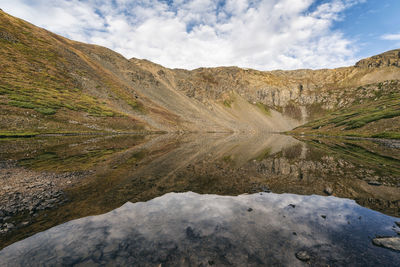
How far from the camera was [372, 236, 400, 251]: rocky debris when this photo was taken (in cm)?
727

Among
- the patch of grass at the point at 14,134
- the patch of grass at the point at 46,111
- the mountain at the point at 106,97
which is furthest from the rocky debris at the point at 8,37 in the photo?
the patch of grass at the point at 14,134

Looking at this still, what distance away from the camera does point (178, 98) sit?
145 metres

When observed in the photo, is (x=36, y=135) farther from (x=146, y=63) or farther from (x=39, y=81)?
(x=146, y=63)

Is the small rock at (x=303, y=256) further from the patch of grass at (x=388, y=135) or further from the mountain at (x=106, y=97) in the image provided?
the patch of grass at (x=388, y=135)

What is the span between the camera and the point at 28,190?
12445 mm

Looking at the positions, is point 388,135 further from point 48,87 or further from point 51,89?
point 48,87

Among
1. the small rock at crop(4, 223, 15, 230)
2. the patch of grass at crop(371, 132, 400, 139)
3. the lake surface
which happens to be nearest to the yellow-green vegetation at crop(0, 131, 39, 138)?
the lake surface

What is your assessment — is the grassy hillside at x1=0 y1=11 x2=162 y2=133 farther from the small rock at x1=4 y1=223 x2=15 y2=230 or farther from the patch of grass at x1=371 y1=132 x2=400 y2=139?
the patch of grass at x1=371 y1=132 x2=400 y2=139

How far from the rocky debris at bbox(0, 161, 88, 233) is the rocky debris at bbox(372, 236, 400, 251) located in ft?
53.0

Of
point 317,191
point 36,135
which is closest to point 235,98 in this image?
point 36,135

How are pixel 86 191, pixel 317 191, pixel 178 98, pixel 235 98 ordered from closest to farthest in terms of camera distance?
pixel 86 191
pixel 317 191
pixel 178 98
pixel 235 98

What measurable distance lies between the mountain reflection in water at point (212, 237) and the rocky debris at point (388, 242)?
0.90ft

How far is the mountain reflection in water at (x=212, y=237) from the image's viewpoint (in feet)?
20.7

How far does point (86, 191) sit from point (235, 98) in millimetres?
196984
